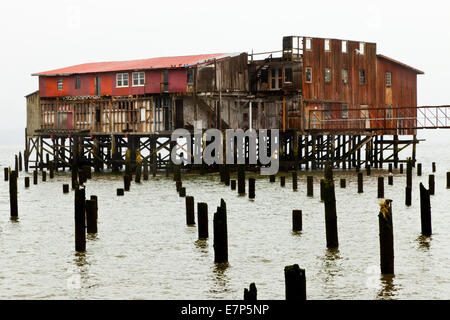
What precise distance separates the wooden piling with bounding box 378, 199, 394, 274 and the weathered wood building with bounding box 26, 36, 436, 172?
1388 inches

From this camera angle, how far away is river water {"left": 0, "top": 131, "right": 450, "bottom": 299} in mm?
17234

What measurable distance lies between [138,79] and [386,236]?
135 feet

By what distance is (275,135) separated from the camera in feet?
192

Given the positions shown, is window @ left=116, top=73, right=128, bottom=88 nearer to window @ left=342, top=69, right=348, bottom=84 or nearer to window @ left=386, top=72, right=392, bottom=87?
window @ left=342, top=69, right=348, bottom=84

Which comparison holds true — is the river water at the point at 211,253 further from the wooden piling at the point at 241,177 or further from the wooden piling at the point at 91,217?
the wooden piling at the point at 241,177

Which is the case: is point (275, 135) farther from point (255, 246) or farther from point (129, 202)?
point (255, 246)

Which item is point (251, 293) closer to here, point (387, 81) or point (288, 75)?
point (288, 75)

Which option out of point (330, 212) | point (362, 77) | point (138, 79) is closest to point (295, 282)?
point (330, 212)

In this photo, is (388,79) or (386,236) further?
(388,79)

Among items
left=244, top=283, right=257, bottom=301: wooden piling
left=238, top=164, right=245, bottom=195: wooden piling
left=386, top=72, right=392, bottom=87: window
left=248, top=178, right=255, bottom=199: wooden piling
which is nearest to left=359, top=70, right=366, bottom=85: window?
left=386, top=72, right=392, bottom=87: window

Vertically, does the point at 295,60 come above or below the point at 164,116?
above

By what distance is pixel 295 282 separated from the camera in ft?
43.8

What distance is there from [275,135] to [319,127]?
11.4 ft
